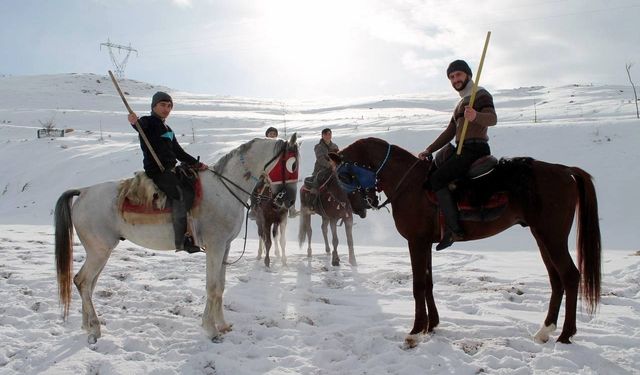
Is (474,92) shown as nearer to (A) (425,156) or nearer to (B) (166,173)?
(A) (425,156)

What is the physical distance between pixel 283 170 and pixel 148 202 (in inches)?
62.8

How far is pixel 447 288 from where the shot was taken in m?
7.05

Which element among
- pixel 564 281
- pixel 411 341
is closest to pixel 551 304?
pixel 564 281

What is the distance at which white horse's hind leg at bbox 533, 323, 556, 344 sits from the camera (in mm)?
4691

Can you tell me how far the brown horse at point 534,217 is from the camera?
4703 mm

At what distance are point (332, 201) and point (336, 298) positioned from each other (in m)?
3.09

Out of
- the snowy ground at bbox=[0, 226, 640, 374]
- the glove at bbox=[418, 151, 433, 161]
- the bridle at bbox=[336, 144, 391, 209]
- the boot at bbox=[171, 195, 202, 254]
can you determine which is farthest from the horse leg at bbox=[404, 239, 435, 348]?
the boot at bbox=[171, 195, 202, 254]

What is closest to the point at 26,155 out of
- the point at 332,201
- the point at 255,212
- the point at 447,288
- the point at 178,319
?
the point at 255,212

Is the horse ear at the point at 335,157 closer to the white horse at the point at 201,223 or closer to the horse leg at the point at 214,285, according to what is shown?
the white horse at the point at 201,223

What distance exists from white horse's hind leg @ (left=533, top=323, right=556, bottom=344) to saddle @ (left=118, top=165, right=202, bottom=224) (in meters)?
3.96

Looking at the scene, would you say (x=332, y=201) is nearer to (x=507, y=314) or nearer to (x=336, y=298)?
(x=336, y=298)

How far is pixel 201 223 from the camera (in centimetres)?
531

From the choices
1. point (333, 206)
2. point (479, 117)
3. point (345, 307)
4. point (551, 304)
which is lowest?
point (345, 307)

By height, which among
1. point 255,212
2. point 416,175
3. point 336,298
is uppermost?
point 416,175
